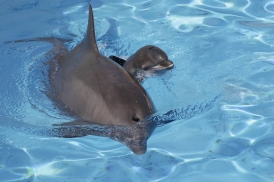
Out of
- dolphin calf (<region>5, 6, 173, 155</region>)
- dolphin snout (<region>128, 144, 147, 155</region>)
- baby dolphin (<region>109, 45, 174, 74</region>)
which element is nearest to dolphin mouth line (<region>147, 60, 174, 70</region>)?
baby dolphin (<region>109, 45, 174, 74</region>)

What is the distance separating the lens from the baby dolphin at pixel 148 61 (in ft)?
16.1

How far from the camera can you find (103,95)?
3631 millimetres

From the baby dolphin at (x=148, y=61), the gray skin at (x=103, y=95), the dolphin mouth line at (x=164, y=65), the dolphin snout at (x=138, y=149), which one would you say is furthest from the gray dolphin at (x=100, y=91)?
Result: the dolphin mouth line at (x=164, y=65)

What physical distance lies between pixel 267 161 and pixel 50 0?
4935 mm

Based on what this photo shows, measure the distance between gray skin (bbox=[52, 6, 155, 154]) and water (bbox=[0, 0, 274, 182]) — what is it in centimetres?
22

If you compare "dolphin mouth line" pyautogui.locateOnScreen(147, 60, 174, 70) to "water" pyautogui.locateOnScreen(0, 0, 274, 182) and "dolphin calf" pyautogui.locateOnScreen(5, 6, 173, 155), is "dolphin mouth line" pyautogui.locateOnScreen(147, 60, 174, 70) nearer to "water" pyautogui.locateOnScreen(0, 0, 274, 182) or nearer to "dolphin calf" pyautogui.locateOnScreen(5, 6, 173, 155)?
"water" pyautogui.locateOnScreen(0, 0, 274, 182)

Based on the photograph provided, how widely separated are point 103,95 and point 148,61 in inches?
53.9

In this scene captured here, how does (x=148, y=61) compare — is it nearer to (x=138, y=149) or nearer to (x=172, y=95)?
(x=172, y=95)

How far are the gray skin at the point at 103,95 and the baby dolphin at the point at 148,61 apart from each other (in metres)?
0.75

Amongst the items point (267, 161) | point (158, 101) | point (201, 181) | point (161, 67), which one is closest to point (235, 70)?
point (161, 67)

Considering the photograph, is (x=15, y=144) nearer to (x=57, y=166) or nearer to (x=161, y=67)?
(x=57, y=166)

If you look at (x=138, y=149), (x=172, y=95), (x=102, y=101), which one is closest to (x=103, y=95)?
(x=102, y=101)

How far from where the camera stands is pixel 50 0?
774cm

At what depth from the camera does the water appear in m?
3.78
